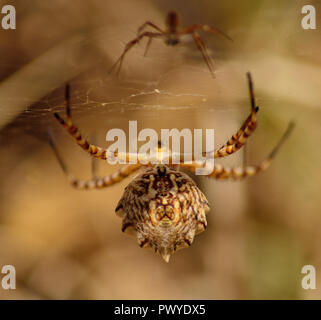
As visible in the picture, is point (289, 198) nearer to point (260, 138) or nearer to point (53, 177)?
point (260, 138)

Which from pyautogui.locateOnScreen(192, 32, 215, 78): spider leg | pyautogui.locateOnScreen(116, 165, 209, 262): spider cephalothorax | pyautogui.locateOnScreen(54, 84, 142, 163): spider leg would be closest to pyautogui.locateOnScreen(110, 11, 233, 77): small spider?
pyautogui.locateOnScreen(192, 32, 215, 78): spider leg

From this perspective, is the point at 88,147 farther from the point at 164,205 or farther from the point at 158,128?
the point at 158,128

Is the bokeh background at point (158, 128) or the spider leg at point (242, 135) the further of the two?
the bokeh background at point (158, 128)

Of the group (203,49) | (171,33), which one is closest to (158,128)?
(203,49)

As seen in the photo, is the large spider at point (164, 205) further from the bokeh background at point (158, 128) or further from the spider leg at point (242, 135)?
the bokeh background at point (158, 128)

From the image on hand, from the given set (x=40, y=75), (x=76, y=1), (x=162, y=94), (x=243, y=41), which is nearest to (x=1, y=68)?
(x=40, y=75)

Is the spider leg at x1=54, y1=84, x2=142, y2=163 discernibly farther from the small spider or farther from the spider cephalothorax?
the small spider

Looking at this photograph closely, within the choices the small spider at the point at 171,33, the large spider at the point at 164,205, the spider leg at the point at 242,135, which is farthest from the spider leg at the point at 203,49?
the large spider at the point at 164,205
